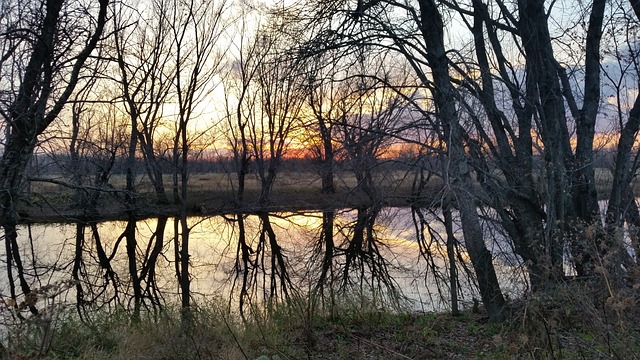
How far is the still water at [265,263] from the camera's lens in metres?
10.8

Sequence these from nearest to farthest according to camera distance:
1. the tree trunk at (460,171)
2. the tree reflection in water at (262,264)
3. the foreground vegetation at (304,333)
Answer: the foreground vegetation at (304,333), the tree trunk at (460,171), the tree reflection in water at (262,264)

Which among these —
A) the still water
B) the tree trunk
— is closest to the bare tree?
the still water

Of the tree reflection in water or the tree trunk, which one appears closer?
the tree trunk

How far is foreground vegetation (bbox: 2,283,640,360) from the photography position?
232 inches

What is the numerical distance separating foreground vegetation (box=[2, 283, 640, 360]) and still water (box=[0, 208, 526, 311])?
26.5 inches

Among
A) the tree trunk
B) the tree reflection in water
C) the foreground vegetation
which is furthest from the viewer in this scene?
the tree reflection in water

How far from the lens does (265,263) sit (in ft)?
50.4

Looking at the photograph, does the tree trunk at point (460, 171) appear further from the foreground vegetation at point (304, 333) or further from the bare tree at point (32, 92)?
the bare tree at point (32, 92)

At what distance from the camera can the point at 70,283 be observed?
462 centimetres

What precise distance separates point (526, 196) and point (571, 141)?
1808 mm

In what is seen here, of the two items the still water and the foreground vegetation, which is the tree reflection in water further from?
the foreground vegetation

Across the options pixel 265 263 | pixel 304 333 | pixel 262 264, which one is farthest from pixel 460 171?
pixel 265 263

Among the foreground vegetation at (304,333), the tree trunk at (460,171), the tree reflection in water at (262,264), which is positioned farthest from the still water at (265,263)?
the foreground vegetation at (304,333)

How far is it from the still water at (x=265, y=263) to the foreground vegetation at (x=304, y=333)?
2.21 feet
